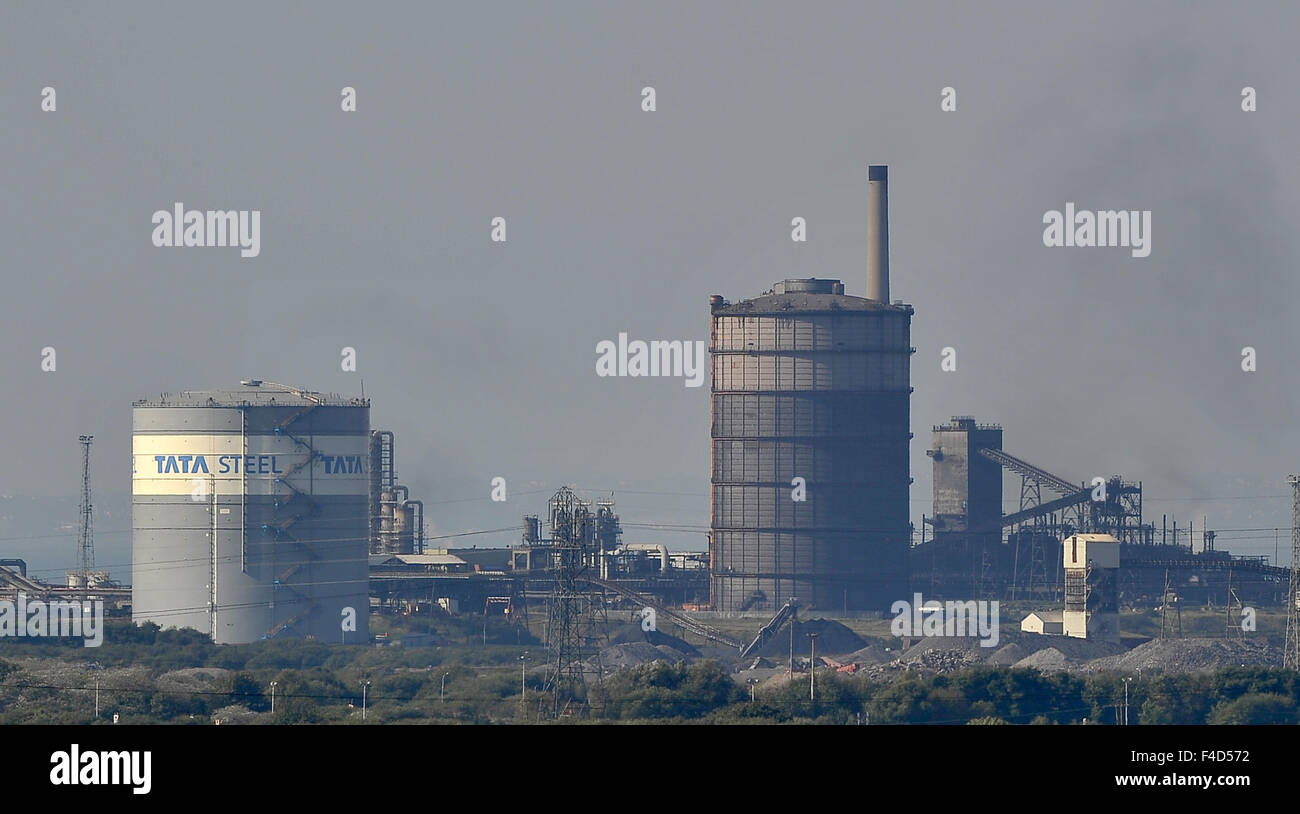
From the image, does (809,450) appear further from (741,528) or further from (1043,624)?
(1043,624)

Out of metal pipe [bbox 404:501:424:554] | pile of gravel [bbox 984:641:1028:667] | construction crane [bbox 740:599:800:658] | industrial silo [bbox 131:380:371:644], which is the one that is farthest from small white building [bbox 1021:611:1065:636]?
metal pipe [bbox 404:501:424:554]

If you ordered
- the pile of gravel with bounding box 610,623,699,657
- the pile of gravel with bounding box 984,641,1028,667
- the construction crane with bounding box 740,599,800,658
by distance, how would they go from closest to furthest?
the pile of gravel with bounding box 984,641,1028,667 → the pile of gravel with bounding box 610,623,699,657 → the construction crane with bounding box 740,599,800,658

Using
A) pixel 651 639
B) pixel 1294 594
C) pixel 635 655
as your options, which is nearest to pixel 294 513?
pixel 635 655

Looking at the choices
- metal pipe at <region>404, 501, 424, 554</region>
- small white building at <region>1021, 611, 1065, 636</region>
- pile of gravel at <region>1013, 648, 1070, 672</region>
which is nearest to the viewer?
pile of gravel at <region>1013, 648, 1070, 672</region>

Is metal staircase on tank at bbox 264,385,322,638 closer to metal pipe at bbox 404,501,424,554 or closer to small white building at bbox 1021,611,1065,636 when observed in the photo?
metal pipe at bbox 404,501,424,554

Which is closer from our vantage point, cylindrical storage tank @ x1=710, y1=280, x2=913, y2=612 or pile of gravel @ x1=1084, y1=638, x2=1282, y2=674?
pile of gravel @ x1=1084, y1=638, x2=1282, y2=674
